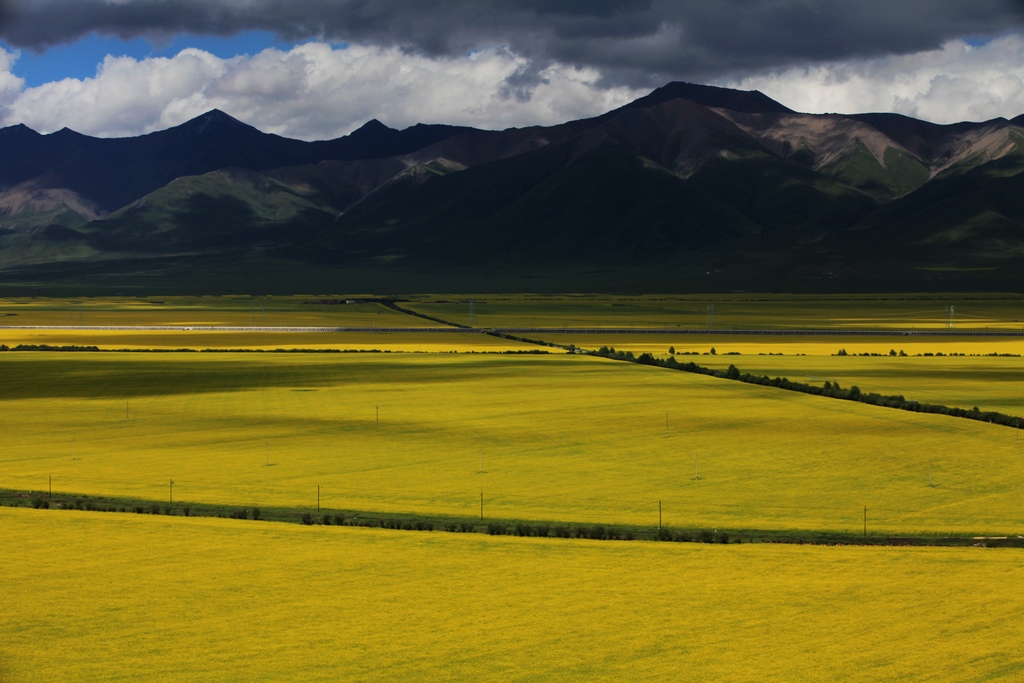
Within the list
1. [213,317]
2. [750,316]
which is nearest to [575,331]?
[750,316]

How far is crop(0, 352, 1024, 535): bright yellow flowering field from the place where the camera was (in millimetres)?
40438

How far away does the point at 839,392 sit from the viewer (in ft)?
232

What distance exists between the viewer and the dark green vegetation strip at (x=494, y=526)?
35500 millimetres

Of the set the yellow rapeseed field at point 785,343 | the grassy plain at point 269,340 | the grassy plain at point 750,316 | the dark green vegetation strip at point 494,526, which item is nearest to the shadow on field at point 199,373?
the grassy plain at point 269,340

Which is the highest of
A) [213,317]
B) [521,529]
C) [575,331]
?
[213,317]

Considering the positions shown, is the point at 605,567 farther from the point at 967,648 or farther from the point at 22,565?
the point at 22,565

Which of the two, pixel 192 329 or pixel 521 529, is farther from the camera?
pixel 192 329

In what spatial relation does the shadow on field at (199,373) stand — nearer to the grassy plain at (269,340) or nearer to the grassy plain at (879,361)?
the grassy plain at (269,340)

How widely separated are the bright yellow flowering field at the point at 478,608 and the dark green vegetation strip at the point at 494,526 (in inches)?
69.5

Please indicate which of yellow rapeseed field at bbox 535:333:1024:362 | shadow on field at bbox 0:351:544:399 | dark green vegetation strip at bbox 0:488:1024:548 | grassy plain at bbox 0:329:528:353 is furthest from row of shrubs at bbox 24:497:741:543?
grassy plain at bbox 0:329:528:353

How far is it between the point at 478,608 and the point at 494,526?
8.66 meters

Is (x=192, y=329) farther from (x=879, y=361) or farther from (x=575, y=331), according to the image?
(x=879, y=361)

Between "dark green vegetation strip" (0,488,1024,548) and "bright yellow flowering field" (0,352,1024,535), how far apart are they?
0.88m

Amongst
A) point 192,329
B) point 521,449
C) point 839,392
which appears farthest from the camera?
point 192,329
